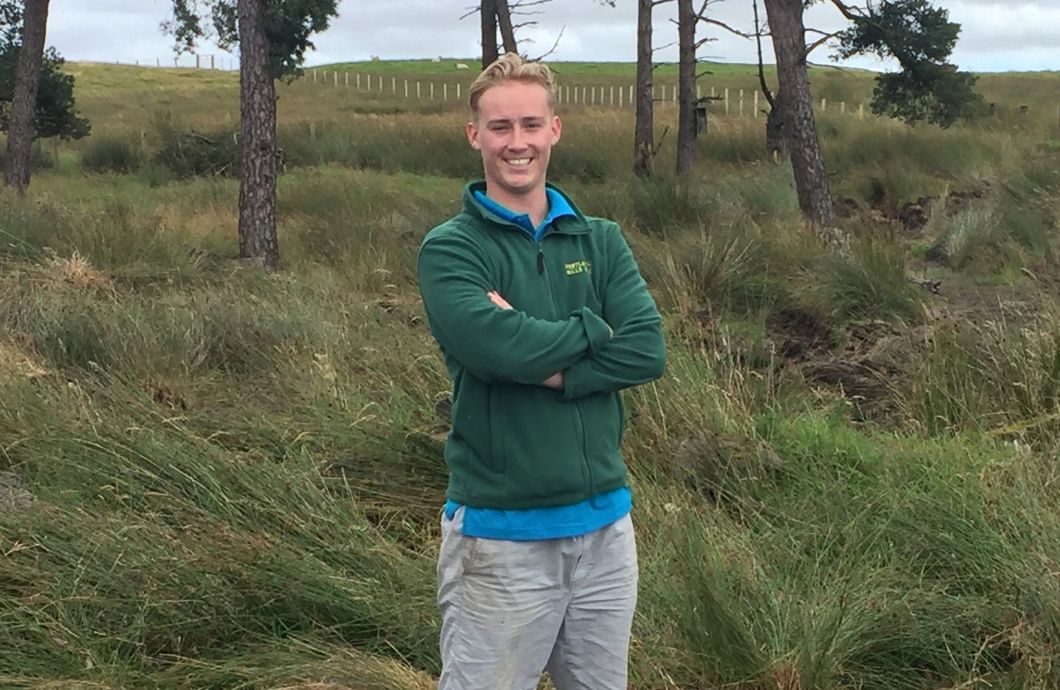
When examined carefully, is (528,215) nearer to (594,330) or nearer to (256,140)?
(594,330)

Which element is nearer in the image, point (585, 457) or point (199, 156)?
point (585, 457)

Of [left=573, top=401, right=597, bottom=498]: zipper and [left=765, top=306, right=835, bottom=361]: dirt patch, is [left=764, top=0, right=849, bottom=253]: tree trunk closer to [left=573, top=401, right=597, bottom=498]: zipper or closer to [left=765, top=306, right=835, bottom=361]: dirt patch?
[left=765, top=306, right=835, bottom=361]: dirt patch

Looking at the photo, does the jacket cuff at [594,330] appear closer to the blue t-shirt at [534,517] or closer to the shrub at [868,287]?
the blue t-shirt at [534,517]

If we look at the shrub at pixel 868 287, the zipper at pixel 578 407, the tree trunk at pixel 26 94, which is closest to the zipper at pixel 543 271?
the zipper at pixel 578 407

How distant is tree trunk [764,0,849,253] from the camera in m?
11.0

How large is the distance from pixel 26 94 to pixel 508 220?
17552 mm

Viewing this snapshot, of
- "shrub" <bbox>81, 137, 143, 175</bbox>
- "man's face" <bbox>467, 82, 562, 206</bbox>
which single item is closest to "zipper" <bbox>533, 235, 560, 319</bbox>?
"man's face" <bbox>467, 82, 562, 206</bbox>

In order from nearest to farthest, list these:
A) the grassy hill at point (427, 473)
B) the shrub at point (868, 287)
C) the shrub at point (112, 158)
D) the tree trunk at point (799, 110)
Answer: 1. the grassy hill at point (427, 473)
2. the shrub at point (868, 287)
3. the tree trunk at point (799, 110)
4. the shrub at point (112, 158)

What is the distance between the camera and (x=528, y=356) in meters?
2.19

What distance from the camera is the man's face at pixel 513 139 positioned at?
2301 mm

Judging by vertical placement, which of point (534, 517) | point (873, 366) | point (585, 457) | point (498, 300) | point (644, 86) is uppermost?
point (644, 86)

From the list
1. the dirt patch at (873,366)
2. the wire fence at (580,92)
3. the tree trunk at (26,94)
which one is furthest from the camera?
the wire fence at (580,92)

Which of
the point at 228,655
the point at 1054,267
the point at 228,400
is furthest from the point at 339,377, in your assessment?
the point at 1054,267

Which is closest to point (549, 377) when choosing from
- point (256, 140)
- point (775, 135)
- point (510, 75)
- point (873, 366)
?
point (510, 75)
